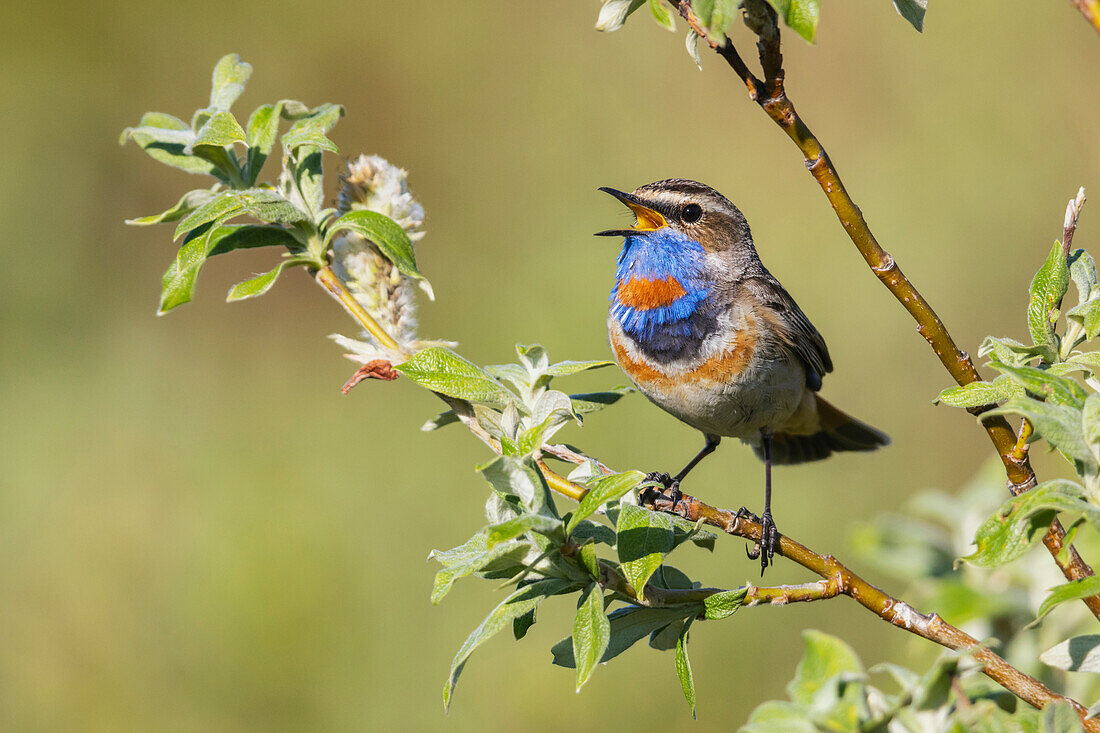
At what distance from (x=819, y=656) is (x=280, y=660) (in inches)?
194

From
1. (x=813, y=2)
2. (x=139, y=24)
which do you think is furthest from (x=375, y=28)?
(x=813, y=2)

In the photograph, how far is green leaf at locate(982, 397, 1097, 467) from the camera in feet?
4.98

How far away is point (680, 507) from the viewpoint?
226cm

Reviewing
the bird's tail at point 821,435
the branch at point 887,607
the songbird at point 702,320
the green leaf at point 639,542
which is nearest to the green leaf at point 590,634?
the green leaf at point 639,542

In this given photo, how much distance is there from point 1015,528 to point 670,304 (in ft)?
7.55

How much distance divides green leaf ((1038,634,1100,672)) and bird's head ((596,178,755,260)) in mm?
2347

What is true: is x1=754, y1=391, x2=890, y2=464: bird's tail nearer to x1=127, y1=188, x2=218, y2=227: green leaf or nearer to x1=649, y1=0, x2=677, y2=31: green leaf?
x1=649, y1=0, x2=677, y2=31: green leaf

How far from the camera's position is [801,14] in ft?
5.07

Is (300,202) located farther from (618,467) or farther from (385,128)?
(385,128)

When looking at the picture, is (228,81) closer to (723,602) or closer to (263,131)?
(263,131)

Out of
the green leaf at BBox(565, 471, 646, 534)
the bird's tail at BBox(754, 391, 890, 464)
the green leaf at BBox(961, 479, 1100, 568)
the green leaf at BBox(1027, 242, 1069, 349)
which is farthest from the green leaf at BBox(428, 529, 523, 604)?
the bird's tail at BBox(754, 391, 890, 464)

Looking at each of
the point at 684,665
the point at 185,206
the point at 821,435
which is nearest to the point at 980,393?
the point at 684,665

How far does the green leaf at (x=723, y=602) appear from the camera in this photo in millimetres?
1869

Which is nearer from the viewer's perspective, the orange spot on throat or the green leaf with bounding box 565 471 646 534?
the green leaf with bounding box 565 471 646 534
